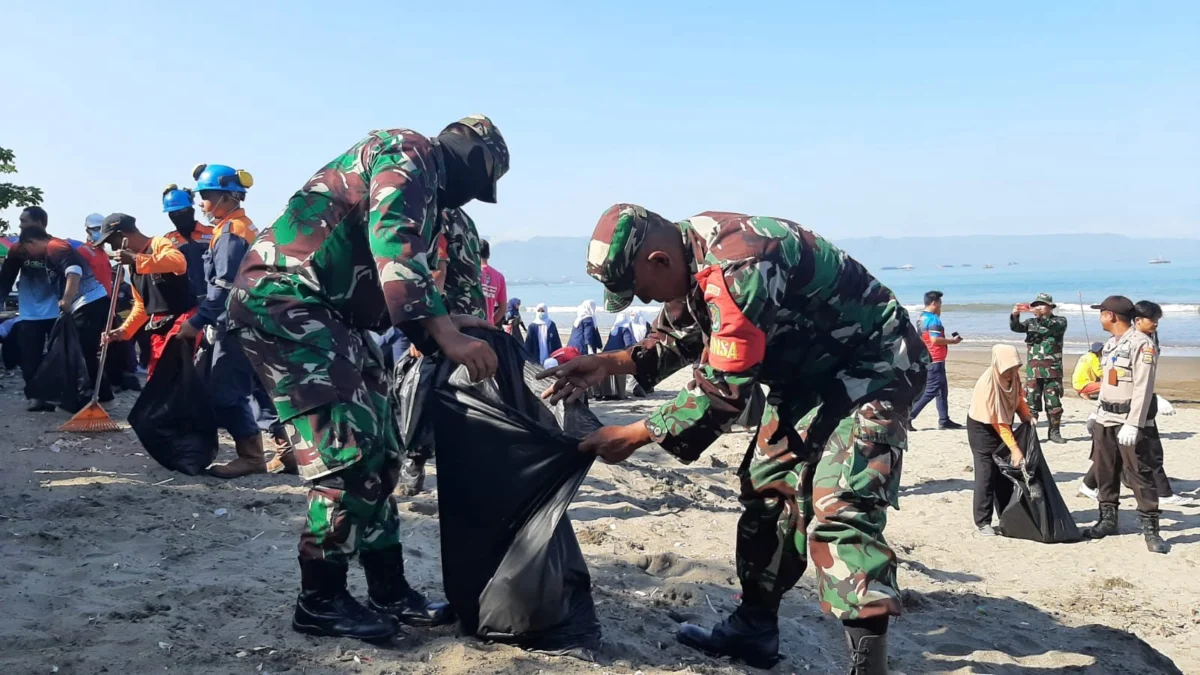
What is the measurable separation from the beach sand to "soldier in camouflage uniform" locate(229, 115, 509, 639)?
1.16ft

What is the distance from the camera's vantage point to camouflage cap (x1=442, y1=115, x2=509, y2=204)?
3.04 m

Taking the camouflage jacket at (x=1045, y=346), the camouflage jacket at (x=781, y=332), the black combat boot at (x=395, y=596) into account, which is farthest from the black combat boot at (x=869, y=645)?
the camouflage jacket at (x=1045, y=346)

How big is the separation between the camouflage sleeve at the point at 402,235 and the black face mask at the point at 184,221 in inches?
160

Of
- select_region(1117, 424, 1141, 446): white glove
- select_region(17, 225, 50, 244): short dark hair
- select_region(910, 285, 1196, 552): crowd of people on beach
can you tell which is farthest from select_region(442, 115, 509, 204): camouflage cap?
select_region(17, 225, 50, 244): short dark hair

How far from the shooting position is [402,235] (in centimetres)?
262

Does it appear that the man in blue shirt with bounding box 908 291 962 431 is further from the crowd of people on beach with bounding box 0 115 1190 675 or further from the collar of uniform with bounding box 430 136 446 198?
the collar of uniform with bounding box 430 136 446 198

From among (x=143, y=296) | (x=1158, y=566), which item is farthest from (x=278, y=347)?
(x=1158, y=566)

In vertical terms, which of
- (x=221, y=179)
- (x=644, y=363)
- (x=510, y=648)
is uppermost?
(x=221, y=179)

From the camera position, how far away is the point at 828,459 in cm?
291

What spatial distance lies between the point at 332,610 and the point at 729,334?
159cm

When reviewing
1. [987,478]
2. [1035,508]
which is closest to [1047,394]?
[987,478]

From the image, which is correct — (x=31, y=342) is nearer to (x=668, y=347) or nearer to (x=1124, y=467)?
(x=668, y=347)

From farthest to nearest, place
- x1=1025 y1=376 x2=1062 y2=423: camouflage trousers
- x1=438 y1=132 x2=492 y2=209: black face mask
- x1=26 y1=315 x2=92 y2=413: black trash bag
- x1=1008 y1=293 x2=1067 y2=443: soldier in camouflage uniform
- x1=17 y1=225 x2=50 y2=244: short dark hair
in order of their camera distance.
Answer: x1=1008 y1=293 x2=1067 y2=443: soldier in camouflage uniform
x1=1025 y1=376 x2=1062 y2=423: camouflage trousers
x1=17 y1=225 x2=50 y2=244: short dark hair
x1=26 y1=315 x2=92 y2=413: black trash bag
x1=438 y1=132 x2=492 y2=209: black face mask

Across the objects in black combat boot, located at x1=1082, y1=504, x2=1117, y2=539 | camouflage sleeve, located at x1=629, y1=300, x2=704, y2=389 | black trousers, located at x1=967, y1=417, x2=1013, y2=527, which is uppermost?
camouflage sleeve, located at x1=629, y1=300, x2=704, y2=389
